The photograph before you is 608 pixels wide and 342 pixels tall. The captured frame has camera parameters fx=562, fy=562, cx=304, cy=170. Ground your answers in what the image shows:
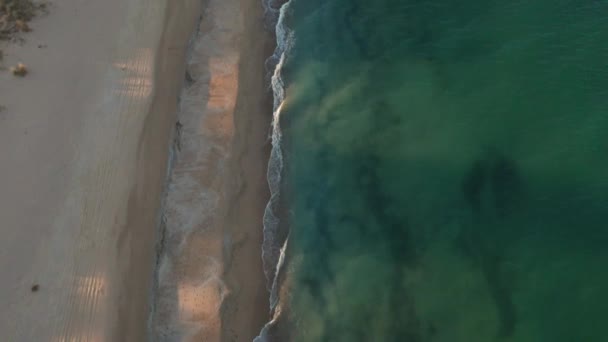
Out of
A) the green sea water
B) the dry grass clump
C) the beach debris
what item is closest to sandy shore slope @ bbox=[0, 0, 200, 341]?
the beach debris

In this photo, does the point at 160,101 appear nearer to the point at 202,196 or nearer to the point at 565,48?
the point at 202,196

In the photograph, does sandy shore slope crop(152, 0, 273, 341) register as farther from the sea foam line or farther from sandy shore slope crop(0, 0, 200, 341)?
sandy shore slope crop(0, 0, 200, 341)

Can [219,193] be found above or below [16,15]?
below

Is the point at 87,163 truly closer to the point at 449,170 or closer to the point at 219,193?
the point at 219,193

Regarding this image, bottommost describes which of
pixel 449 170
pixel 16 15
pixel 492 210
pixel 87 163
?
pixel 87 163

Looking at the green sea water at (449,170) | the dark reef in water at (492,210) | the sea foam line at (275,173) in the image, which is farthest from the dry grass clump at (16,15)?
the dark reef in water at (492,210)

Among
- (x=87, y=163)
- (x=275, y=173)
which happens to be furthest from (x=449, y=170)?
(x=87, y=163)

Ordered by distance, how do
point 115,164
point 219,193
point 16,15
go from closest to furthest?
point 219,193, point 115,164, point 16,15
